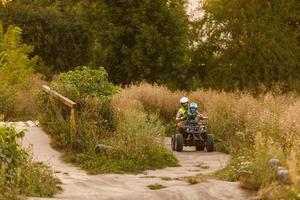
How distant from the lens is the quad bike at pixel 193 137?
15109mm

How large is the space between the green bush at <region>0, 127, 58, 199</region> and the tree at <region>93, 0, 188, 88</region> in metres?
21.1

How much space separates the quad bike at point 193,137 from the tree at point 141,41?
52.1ft

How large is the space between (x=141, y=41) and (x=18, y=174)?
22537 millimetres

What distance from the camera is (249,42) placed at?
34.3 m

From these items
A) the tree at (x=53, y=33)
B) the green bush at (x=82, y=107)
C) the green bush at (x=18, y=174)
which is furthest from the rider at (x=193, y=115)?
the tree at (x=53, y=33)

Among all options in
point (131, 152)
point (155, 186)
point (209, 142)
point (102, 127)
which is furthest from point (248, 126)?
point (155, 186)

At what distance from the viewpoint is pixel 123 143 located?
13188 mm

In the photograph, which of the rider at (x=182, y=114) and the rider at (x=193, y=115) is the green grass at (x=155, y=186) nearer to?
the rider at (x=182, y=114)

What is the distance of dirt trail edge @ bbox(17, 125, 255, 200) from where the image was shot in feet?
31.6

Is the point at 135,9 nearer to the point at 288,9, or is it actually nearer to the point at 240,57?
the point at 240,57

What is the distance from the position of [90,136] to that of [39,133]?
2301 mm

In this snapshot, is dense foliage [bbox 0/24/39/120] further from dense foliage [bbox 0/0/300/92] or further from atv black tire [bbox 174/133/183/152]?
dense foliage [bbox 0/0/300/92]

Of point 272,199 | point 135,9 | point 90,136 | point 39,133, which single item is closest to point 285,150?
point 272,199

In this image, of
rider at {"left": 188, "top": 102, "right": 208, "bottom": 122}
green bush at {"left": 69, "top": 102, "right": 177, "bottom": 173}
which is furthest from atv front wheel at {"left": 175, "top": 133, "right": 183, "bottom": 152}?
green bush at {"left": 69, "top": 102, "right": 177, "bottom": 173}
